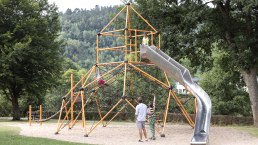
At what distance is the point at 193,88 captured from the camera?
20016mm

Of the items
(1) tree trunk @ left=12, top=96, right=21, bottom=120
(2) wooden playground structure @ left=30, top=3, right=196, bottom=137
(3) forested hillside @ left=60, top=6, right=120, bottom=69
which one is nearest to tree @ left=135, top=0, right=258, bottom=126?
(2) wooden playground structure @ left=30, top=3, right=196, bottom=137

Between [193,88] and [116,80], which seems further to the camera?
[116,80]

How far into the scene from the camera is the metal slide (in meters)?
16.2

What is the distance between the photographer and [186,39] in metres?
29.5

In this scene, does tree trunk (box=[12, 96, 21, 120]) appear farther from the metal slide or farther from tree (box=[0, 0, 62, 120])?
the metal slide

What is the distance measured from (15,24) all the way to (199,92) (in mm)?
22091

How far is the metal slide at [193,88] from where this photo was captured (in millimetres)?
16250

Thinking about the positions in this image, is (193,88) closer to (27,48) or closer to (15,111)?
(27,48)

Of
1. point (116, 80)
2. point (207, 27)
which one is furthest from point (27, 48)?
point (207, 27)

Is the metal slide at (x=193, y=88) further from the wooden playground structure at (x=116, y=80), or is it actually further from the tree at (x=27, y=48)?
the tree at (x=27, y=48)

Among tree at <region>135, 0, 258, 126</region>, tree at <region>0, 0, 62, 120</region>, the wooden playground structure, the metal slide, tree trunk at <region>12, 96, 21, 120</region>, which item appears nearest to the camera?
the metal slide

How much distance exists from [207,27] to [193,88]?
11.6 meters

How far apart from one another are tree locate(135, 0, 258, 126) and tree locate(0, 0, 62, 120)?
10.4m

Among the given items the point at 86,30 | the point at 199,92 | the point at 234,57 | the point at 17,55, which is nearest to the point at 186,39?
the point at 234,57
